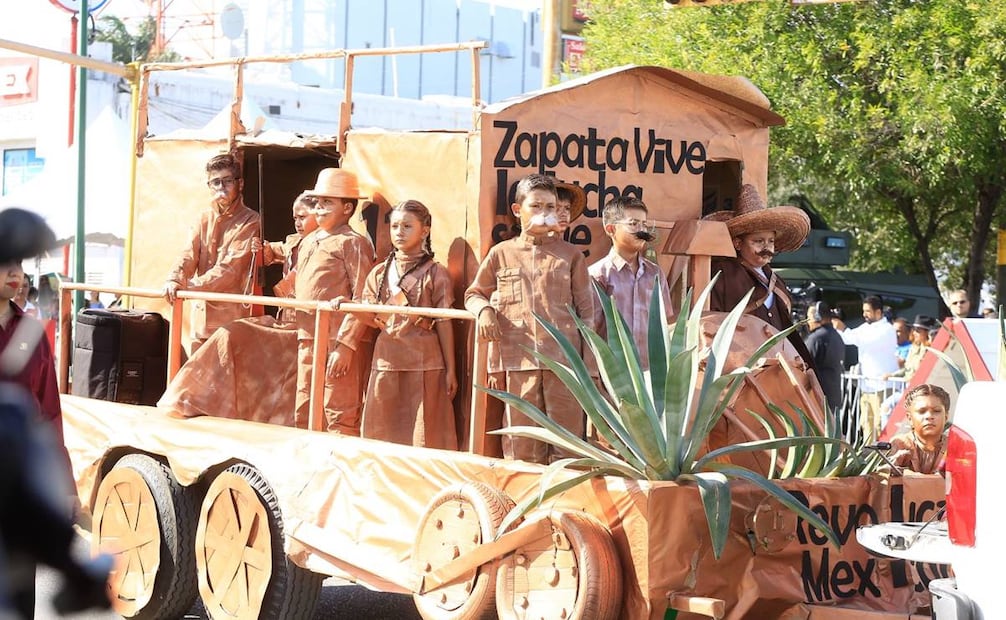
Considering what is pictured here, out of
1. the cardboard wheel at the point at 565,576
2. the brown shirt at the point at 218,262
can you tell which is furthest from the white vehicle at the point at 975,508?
the brown shirt at the point at 218,262

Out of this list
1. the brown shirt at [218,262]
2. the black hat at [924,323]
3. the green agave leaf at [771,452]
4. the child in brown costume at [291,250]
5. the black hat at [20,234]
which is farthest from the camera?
the black hat at [924,323]

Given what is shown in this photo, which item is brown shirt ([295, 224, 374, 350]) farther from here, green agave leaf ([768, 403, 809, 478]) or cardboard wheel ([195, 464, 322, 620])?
green agave leaf ([768, 403, 809, 478])

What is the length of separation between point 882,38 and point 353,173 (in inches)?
403

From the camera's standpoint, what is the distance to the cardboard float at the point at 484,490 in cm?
550

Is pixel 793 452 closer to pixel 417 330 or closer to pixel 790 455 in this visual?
pixel 790 455

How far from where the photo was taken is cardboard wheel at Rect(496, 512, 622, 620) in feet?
17.6

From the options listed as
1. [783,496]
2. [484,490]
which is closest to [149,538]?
[484,490]

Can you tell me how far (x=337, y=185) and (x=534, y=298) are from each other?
5.70 feet

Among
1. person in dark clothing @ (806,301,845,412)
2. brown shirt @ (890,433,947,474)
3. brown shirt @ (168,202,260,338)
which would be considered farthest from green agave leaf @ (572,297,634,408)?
person in dark clothing @ (806,301,845,412)

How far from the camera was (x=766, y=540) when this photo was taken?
5586 millimetres

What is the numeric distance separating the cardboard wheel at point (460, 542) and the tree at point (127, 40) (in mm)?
42687

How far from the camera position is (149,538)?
795 cm

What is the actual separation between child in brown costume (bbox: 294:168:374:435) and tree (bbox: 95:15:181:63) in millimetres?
39917

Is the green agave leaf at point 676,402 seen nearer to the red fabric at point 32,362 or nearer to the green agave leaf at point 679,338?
the green agave leaf at point 679,338
